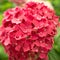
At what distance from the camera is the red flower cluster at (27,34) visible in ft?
8.23

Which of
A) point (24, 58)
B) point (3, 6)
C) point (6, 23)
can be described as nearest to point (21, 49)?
point (24, 58)

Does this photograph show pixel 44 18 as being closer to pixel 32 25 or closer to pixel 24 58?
pixel 32 25

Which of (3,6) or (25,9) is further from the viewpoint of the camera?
(3,6)

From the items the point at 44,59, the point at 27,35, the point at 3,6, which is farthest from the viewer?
the point at 3,6

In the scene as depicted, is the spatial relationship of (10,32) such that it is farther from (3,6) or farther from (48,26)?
(3,6)

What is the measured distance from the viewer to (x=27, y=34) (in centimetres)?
250

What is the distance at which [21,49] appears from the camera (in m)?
2.54

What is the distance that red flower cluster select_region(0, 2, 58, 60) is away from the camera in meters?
2.51

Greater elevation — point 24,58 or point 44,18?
point 44,18

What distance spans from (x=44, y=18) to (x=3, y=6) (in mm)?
2582

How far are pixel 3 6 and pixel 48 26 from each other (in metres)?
2.61

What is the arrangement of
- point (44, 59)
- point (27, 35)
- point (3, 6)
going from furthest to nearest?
1. point (3, 6)
2. point (44, 59)
3. point (27, 35)

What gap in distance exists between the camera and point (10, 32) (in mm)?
2523

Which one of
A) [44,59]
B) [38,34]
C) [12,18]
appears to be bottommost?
[44,59]
